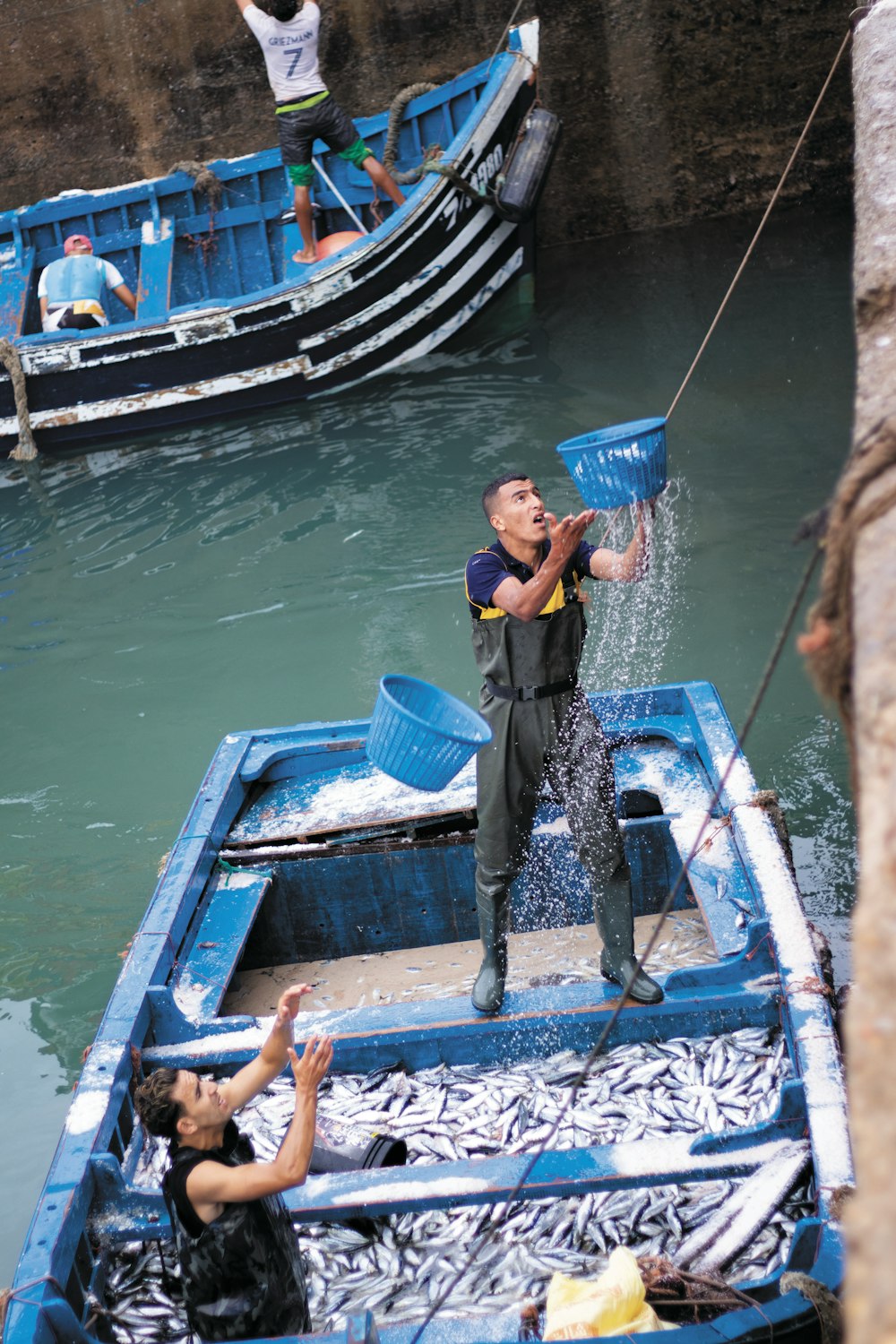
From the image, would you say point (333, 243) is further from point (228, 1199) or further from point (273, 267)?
point (228, 1199)

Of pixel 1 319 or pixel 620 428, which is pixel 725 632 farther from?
pixel 1 319

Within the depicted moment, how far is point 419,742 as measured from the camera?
12.7ft

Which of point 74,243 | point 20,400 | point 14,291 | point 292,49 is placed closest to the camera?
point 292,49

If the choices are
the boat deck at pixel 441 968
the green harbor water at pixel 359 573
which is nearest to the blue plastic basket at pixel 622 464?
the boat deck at pixel 441 968

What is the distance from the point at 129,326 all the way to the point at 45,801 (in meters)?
5.37

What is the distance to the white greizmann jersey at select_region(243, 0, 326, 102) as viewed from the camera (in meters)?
10.2

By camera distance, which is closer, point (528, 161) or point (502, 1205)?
point (502, 1205)

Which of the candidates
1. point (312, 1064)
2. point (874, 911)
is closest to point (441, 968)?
point (312, 1064)

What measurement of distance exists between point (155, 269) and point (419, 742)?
9.49 metres

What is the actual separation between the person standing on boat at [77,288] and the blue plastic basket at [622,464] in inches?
335

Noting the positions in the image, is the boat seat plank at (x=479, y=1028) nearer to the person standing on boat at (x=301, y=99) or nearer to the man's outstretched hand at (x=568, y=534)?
the man's outstretched hand at (x=568, y=534)

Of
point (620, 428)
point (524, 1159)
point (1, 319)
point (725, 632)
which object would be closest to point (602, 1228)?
point (524, 1159)

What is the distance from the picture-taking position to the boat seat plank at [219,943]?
475 cm

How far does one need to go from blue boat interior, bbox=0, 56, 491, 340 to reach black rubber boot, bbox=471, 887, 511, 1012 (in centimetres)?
873
